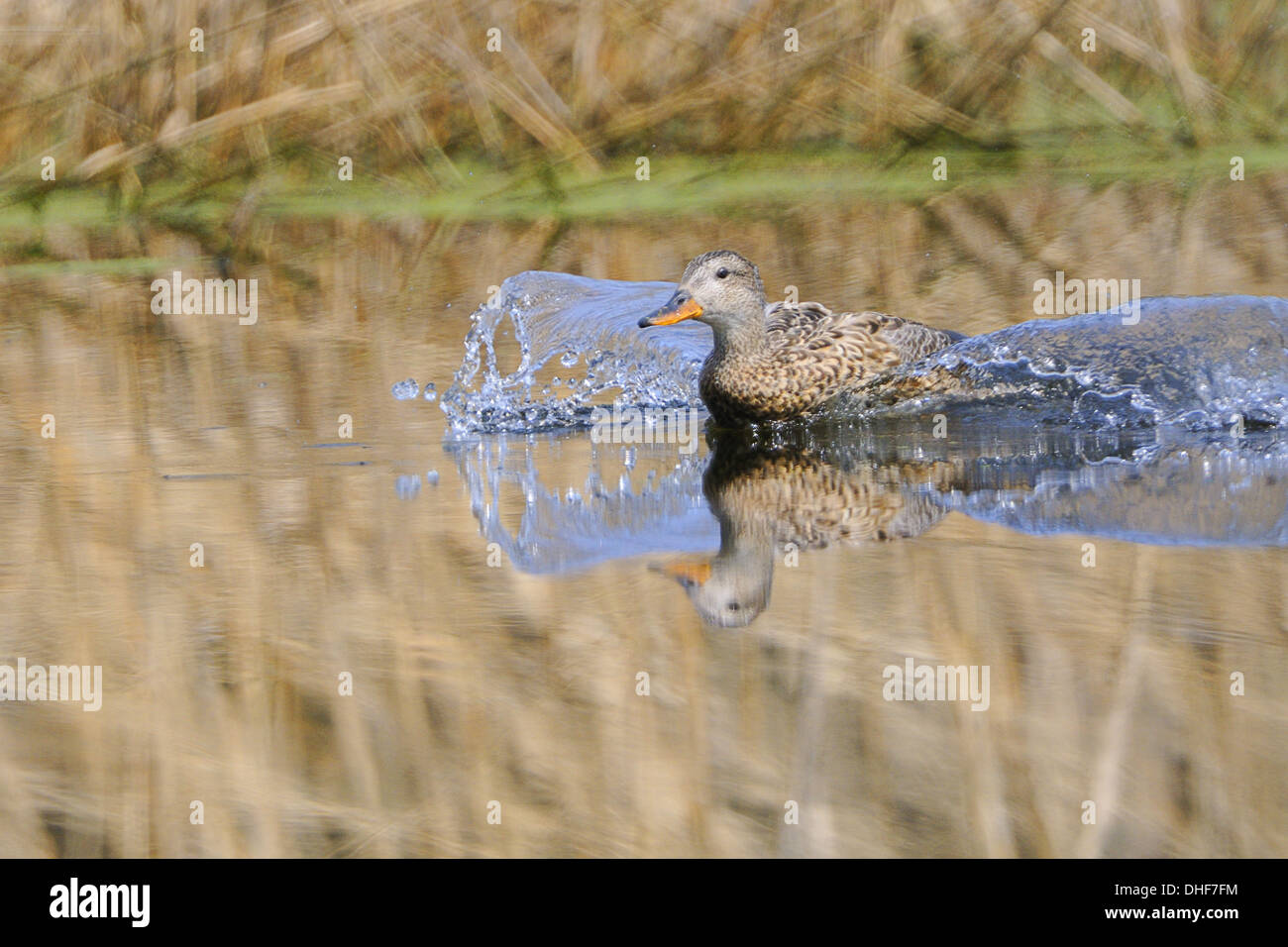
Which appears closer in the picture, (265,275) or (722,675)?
(722,675)

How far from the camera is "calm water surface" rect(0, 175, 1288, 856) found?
289 centimetres

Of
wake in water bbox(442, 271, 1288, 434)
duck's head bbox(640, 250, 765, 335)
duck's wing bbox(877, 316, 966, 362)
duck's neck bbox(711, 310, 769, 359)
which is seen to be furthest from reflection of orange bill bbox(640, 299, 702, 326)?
duck's wing bbox(877, 316, 966, 362)

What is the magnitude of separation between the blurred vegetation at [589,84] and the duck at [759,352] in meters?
5.42

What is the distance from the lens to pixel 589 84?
11.4m

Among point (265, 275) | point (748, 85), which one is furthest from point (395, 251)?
point (748, 85)

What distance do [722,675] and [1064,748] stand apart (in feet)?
2.24

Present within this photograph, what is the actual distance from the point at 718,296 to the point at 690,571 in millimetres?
2033

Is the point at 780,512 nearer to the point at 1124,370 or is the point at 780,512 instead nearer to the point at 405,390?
the point at 1124,370

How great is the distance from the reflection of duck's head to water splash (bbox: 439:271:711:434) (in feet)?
6.60

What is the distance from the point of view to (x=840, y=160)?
12.0 m

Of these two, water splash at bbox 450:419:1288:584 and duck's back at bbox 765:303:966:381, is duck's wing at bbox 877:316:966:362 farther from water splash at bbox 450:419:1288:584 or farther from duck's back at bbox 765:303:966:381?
water splash at bbox 450:419:1288:584

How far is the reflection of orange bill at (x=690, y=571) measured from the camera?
406 centimetres
